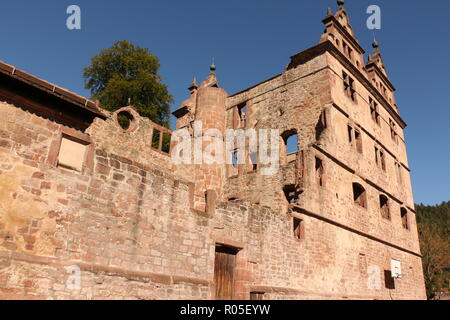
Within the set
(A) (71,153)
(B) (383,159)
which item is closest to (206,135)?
(A) (71,153)

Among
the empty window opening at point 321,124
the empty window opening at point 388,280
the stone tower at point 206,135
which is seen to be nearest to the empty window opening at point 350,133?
the empty window opening at point 321,124

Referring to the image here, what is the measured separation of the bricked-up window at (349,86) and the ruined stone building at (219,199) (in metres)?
0.08

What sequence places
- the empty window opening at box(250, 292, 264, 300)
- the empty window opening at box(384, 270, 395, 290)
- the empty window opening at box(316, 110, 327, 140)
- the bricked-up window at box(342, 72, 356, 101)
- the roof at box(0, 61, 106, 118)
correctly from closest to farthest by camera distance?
the roof at box(0, 61, 106, 118) → the empty window opening at box(250, 292, 264, 300) → the empty window opening at box(316, 110, 327, 140) → the empty window opening at box(384, 270, 395, 290) → the bricked-up window at box(342, 72, 356, 101)

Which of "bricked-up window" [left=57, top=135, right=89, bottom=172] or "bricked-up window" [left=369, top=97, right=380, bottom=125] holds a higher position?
"bricked-up window" [left=369, top=97, right=380, bottom=125]

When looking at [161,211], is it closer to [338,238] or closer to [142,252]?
[142,252]

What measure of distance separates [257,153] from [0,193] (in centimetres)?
1306

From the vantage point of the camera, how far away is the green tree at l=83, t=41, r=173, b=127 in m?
23.7

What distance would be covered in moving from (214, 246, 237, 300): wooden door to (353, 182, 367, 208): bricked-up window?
9.74 meters

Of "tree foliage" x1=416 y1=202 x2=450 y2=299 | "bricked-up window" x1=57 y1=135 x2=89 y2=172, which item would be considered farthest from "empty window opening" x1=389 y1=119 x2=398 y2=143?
"bricked-up window" x1=57 y1=135 x2=89 y2=172

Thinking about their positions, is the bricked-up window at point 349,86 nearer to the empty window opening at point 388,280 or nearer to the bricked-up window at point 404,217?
the bricked-up window at point 404,217

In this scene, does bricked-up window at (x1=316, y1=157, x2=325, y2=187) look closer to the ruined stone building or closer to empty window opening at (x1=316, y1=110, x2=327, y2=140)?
the ruined stone building

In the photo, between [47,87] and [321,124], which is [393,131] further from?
[47,87]

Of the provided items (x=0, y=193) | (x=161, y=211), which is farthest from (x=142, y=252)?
(x=0, y=193)

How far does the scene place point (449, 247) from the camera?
34.8 m
